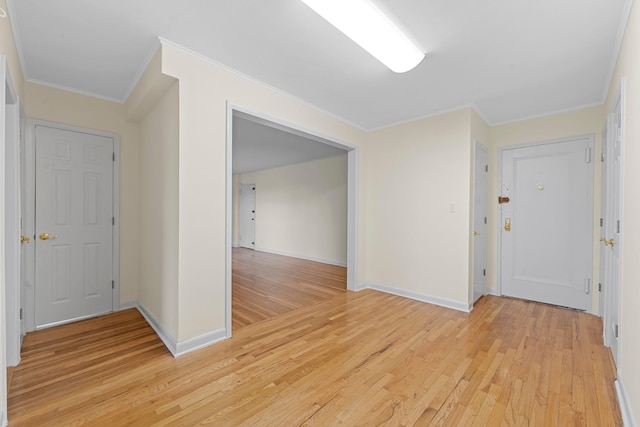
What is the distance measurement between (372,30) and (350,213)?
2551mm

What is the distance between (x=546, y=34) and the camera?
75.2 inches

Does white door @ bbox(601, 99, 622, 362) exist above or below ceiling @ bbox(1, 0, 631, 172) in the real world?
below

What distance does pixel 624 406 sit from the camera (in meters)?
1.54

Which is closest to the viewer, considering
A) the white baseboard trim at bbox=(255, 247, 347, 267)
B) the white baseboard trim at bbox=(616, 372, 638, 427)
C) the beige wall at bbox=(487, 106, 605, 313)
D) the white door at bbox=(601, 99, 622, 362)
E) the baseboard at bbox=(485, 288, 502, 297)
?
the white baseboard trim at bbox=(616, 372, 638, 427)

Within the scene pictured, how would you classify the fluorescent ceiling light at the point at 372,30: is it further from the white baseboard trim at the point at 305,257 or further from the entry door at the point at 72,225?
the white baseboard trim at the point at 305,257

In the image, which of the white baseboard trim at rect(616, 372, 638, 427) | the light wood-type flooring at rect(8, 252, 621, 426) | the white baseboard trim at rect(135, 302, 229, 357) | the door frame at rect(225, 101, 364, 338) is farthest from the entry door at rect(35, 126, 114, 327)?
the white baseboard trim at rect(616, 372, 638, 427)

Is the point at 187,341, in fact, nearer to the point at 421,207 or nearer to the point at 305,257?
the point at 421,207

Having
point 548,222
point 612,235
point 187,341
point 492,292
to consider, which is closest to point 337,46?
point 187,341

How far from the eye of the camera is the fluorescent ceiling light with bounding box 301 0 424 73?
1.61 m

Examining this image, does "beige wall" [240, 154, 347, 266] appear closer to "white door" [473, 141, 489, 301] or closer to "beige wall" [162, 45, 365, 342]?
"white door" [473, 141, 489, 301]

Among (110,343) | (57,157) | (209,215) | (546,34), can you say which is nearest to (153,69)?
(209,215)

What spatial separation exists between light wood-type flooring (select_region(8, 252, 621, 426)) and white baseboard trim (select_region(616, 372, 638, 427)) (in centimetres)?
5

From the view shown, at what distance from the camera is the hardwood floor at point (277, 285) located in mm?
3182

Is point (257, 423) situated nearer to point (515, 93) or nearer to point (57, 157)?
point (57, 157)
